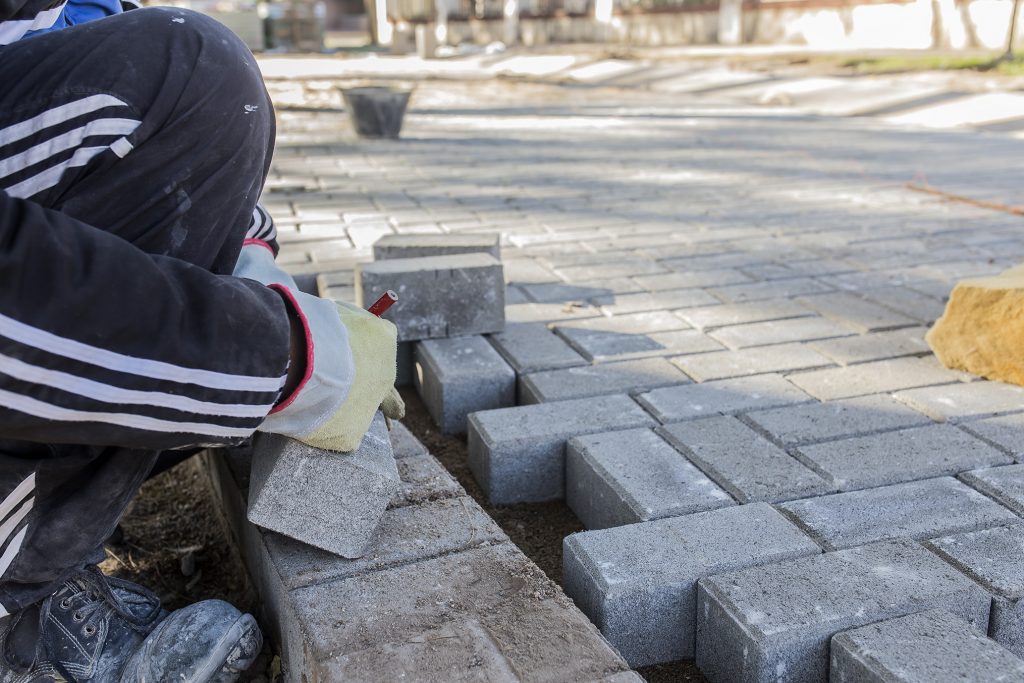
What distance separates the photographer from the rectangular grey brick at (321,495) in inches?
66.9

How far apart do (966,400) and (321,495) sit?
5.77 feet

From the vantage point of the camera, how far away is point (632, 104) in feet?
38.4

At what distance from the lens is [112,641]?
1.70 metres

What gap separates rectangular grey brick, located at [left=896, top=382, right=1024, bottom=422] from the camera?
96.8 inches

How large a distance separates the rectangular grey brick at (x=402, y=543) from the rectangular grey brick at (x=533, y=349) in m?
0.92

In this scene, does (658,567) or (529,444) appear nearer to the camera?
(658,567)

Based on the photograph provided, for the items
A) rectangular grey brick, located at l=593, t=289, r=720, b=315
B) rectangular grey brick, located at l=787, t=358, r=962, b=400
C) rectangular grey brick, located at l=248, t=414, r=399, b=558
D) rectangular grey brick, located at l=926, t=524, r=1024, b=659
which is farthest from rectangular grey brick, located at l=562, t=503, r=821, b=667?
rectangular grey brick, located at l=593, t=289, r=720, b=315

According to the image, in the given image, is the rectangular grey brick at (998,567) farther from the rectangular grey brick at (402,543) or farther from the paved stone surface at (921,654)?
the rectangular grey brick at (402,543)

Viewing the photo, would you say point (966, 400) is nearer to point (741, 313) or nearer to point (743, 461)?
point (743, 461)

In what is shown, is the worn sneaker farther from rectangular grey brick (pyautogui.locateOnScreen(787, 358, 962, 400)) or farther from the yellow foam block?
the yellow foam block

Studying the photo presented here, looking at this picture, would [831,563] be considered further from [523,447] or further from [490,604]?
[523,447]


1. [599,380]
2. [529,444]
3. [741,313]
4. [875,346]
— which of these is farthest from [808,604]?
[741,313]

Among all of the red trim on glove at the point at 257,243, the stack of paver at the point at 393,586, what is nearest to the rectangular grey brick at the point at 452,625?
the stack of paver at the point at 393,586

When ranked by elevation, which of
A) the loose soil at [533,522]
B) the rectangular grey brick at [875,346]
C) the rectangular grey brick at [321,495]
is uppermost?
the rectangular grey brick at [321,495]
